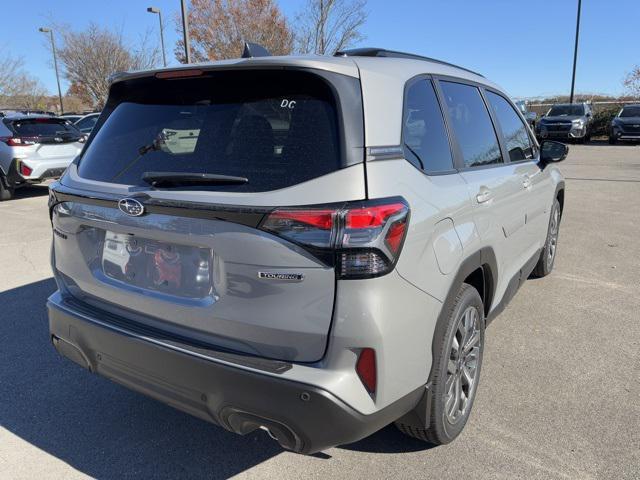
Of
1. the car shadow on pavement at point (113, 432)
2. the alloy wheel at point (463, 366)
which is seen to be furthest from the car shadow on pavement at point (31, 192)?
the alloy wheel at point (463, 366)

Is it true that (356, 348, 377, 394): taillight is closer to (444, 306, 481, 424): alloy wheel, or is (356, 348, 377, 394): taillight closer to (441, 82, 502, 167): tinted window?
(444, 306, 481, 424): alloy wheel

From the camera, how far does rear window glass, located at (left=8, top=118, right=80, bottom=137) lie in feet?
33.8

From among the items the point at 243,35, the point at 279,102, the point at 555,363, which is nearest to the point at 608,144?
the point at 243,35

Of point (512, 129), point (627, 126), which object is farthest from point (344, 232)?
point (627, 126)

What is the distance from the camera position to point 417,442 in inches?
106

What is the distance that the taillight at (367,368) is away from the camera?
1.91 m

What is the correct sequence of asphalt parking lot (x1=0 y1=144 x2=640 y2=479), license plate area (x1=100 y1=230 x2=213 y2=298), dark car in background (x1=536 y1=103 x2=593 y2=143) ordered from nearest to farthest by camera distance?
license plate area (x1=100 y1=230 x2=213 y2=298), asphalt parking lot (x1=0 y1=144 x2=640 y2=479), dark car in background (x1=536 y1=103 x2=593 y2=143)

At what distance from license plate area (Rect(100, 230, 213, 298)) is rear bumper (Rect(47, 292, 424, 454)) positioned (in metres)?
0.23

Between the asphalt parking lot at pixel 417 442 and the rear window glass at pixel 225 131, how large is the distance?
139 cm

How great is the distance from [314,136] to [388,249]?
0.51 meters

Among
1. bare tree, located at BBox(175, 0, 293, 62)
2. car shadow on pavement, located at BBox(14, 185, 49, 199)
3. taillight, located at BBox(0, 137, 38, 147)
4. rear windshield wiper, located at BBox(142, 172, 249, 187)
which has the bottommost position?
car shadow on pavement, located at BBox(14, 185, 49, 199)

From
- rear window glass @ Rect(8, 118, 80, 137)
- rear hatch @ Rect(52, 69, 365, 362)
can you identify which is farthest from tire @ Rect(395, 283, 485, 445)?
rear window glass @ Rect(8, 118, 80, 137)

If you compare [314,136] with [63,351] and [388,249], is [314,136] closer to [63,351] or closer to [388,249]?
[388,249]

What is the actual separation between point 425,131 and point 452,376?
1.20 meters
